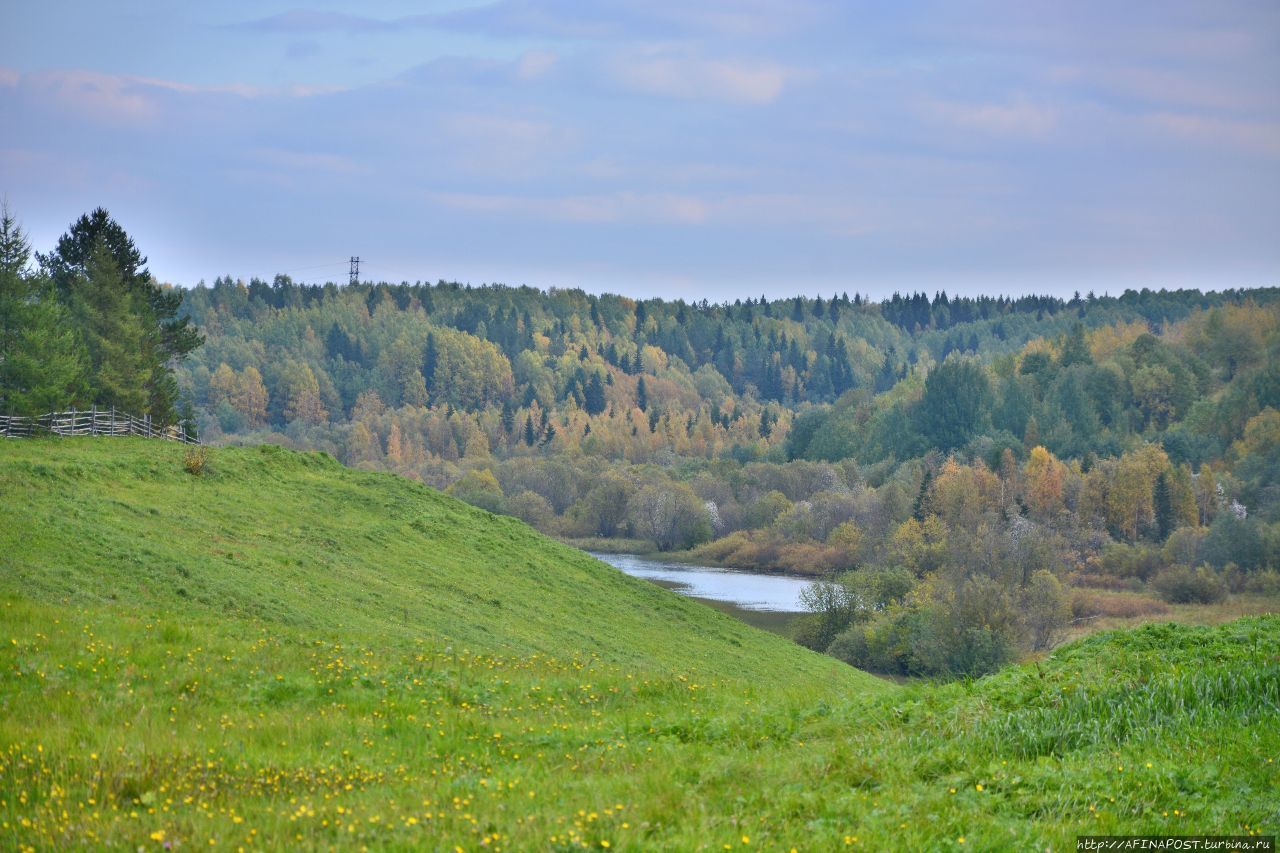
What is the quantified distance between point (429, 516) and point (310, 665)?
27.9m

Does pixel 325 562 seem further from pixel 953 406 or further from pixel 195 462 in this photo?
pixel 953 406

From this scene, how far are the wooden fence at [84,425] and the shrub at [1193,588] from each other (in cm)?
7485

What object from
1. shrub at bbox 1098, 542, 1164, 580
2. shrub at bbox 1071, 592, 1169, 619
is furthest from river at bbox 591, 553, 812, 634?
shrub at bbox 1098, 542, 1164, 580

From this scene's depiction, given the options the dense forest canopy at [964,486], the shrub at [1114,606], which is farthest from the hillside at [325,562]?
the shrub at [1114,606]

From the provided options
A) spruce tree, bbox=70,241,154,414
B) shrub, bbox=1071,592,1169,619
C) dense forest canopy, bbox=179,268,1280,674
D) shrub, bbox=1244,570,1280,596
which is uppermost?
A: spruce tree, bbox=70,241,154,414

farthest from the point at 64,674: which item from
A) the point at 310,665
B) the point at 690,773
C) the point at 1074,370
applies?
the point at 1074,370

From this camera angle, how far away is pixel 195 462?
1490 inches

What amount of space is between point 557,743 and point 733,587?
7885 centimetres

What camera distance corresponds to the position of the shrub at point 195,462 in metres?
37.8

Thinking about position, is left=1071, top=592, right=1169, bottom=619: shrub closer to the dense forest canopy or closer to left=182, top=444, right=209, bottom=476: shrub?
the dense forest canopy

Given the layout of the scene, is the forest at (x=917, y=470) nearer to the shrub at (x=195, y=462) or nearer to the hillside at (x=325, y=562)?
the shrub at (x=195, y=462)

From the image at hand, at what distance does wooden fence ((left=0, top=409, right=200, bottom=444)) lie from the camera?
44812 millimetres

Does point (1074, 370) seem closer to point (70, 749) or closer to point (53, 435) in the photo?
point (53, 435)

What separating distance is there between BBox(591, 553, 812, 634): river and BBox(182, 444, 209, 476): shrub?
31190 millimetres
